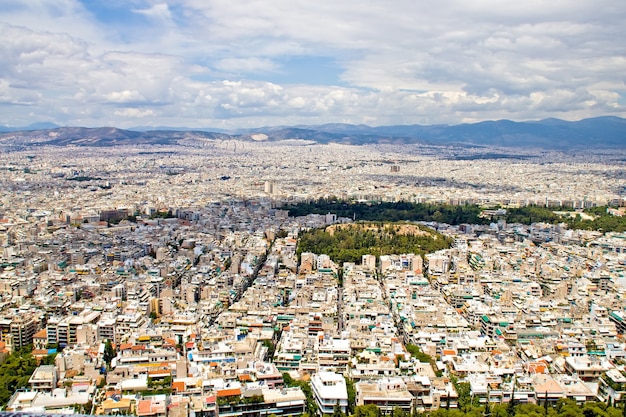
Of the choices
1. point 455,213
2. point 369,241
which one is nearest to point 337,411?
point 369,241

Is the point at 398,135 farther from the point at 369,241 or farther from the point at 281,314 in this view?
the point at 281,314

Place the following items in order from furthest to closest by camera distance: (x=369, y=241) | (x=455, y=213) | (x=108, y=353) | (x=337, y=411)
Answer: (x=455, y=213), (x=369, y=241), (x=108, y=353), (x=337, y=411)

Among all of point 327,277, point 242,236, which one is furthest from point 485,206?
point 327,277

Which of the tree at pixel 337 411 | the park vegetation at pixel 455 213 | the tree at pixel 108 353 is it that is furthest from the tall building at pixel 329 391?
the park vegetation at pixel 455 213

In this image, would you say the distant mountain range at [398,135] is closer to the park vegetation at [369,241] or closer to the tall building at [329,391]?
the park vegetation at [369,241]

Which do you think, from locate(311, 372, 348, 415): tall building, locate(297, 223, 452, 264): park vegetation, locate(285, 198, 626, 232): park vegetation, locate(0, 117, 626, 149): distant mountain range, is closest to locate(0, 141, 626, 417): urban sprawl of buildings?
locate(311, 372, 348, 415): tall building

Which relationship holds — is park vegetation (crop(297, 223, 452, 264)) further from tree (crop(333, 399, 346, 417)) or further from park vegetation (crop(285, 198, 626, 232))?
tree (crop(333, 399, 346, 417))
